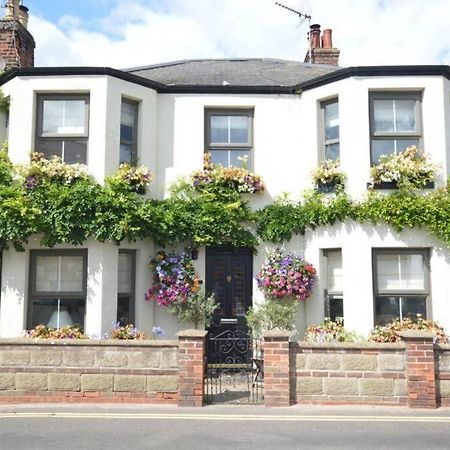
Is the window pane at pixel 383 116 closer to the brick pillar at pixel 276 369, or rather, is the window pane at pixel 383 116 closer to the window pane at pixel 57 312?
the brick pillar at pixel 276 369

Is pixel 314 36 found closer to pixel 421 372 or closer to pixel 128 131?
pixel 128 131

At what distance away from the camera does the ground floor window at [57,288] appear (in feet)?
35.5

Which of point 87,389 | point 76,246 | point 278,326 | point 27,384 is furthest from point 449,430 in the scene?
point 76,246

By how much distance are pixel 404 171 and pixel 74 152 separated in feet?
22.1

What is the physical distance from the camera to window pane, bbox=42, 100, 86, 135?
37.0 ft

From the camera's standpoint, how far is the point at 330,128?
38.5 ft

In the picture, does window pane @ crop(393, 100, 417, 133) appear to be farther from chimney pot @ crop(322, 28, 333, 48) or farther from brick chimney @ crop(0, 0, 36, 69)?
brick chimney @ crop(0, 0, 36, 69)

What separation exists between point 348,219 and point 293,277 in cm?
163

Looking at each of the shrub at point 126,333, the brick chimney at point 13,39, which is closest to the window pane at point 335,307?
the shrub at point 126,333

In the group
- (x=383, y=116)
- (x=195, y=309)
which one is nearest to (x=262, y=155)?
(x=383, y=116)

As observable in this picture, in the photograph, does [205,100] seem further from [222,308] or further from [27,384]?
[27,384]

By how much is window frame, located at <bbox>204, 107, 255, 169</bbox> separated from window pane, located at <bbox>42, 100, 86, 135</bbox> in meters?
2.76

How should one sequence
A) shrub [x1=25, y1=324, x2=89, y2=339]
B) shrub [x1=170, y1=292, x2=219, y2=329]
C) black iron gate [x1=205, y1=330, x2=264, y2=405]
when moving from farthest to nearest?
shrub [x1=170, y1=292, x2=219, y2=329]
shrub [x1=25, y1=324, x2=89, y2=339]
black iron gate [x1=205, y1=330, x2=264, y2=405]

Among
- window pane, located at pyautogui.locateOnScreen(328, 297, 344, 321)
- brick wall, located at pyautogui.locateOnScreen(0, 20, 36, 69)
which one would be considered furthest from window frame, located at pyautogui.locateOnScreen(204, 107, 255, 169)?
brick wall, located at pyautogui.locateOnScreen(0, 20, 36, 69)
